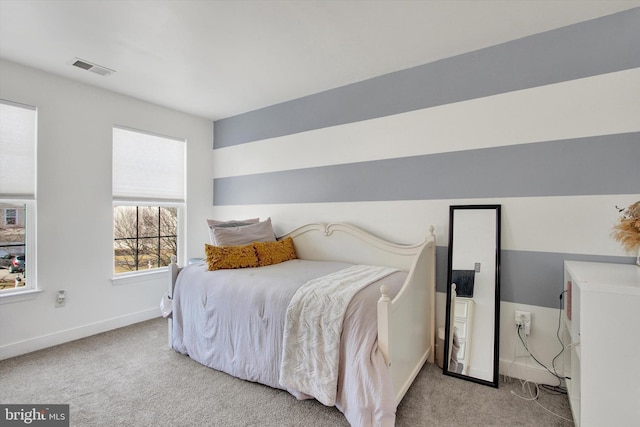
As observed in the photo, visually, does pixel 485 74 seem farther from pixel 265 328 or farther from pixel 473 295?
pixel 265 328

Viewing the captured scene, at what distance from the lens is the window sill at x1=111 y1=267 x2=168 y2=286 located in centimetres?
306

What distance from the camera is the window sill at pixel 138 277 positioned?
10.0 feet

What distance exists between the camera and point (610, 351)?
1.32m

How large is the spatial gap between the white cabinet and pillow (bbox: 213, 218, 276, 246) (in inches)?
93.0

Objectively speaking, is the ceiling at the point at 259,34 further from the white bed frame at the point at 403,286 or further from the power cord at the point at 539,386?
the power cord at the point at 539,386

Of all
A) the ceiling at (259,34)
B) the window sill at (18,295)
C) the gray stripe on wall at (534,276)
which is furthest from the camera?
the window sill at (18,295)

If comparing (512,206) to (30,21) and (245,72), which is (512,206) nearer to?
(245,72)

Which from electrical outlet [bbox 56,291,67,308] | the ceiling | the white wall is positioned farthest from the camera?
electrical outlet [bbox 56,291,67,308]

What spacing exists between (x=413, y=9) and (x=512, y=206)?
4.82 feet

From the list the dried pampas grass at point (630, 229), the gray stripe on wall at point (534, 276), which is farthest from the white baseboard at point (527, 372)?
the dried pampas grass at point (630, 229)

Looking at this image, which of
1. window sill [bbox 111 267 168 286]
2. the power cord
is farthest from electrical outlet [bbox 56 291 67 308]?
the power cord

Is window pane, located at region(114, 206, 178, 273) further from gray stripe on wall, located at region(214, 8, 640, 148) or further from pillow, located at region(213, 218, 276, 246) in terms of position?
gray stripe on wall, located at region(214, 8, 640, 148)

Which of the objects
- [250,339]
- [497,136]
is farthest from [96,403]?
[497,136]

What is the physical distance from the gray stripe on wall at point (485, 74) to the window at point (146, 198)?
1417mm
